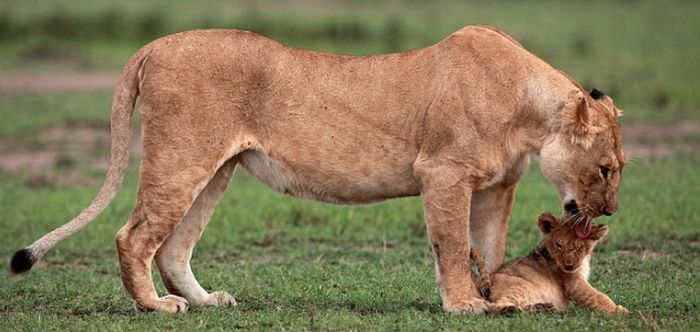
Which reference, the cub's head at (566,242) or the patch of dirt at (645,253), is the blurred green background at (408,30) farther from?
the cub's head at (566,242)

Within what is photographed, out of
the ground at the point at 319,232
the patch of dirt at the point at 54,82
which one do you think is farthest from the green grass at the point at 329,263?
the patch of dirt at the point at 54,82

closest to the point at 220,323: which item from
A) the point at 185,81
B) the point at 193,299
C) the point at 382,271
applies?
the point at 193,299

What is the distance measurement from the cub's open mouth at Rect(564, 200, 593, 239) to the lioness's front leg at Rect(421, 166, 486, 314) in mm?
483

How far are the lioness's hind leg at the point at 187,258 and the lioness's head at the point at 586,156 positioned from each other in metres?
1.65

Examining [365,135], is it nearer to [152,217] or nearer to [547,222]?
[547,222]

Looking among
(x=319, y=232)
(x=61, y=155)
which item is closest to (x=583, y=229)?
(x=319, y=232)

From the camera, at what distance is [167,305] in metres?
6.42

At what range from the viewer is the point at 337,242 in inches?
346

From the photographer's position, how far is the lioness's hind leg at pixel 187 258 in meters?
6.68

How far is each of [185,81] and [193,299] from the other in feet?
3.72

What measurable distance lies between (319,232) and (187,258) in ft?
7.89

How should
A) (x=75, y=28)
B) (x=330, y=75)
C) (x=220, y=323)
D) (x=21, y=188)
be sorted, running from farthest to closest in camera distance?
(x=75, y=28) < (x=21, y=188) < (x=330, y=75) < (x=220, y=323)

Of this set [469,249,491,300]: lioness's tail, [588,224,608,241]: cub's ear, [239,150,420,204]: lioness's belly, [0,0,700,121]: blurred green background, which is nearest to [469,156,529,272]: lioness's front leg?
[469,249,491,300]: lioness's tail

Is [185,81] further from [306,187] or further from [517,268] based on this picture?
[517,268]
